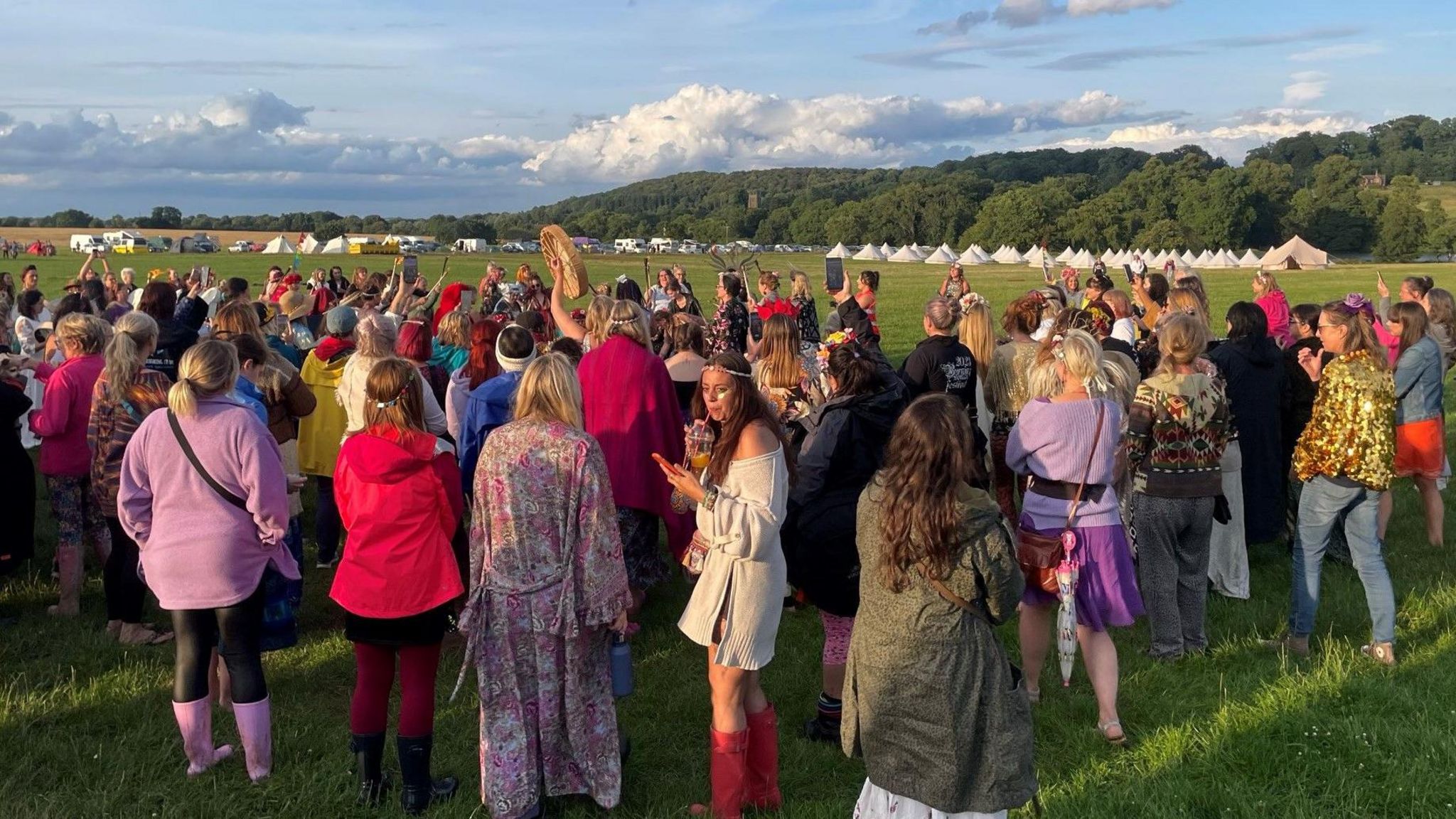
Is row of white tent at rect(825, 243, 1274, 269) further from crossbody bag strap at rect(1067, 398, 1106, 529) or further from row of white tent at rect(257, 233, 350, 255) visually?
crossbody bag strap at rect(1067, 398, 1106, 529)

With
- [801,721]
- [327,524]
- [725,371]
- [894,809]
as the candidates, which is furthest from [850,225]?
[894,809]

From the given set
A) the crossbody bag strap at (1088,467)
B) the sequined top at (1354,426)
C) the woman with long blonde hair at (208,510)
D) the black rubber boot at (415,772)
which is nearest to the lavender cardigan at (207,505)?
the woman with long blonde hair at (208,510)

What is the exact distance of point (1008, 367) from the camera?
750 centimetres

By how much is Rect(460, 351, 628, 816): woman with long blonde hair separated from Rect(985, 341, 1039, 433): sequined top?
4.10 meters

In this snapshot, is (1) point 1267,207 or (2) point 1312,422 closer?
(2) point 1312,422

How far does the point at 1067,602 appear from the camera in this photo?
15.7 ft

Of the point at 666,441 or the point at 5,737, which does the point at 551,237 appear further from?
the point at 5,737

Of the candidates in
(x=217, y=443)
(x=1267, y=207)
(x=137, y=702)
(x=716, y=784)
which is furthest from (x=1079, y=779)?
(x=1267, y=207)

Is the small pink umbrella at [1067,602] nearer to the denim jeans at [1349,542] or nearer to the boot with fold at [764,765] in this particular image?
the boot with fold at [764,765]

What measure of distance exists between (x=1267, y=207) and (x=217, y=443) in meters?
138

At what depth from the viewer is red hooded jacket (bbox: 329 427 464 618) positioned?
164 inches

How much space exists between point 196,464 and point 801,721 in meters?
3.17

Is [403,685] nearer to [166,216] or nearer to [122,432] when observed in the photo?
[122,432]

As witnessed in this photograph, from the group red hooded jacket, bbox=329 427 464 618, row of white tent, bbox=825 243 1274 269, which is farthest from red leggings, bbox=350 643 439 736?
row of white tent, bbox=825 243 1274 269
